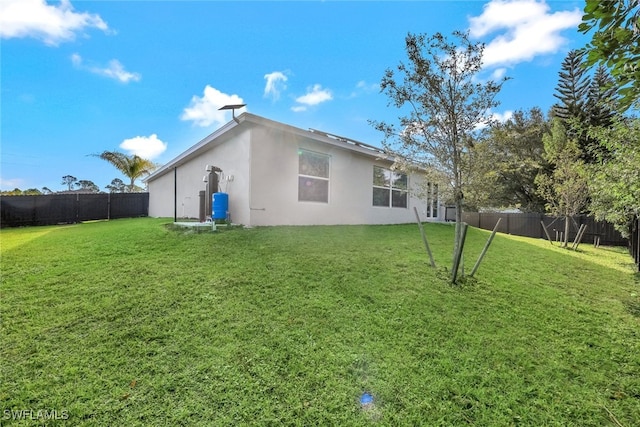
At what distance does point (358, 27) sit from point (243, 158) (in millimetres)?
4569

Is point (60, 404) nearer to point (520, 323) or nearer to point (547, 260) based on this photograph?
point (520, 323)

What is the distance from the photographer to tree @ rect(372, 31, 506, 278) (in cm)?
457

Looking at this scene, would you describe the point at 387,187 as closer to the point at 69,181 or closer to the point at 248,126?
the point at 248,126

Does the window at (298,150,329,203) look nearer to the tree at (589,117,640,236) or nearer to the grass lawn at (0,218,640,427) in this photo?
the grass lawn at (0,218,640,427)

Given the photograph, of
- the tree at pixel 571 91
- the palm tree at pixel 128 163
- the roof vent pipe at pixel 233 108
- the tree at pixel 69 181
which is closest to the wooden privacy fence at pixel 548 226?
the tree at pixel 571 91

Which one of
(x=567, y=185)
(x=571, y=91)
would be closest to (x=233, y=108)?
(x=567, y=185)

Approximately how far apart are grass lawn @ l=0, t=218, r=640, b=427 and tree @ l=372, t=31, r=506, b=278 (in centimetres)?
169

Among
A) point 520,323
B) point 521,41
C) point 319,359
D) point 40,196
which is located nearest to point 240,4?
point 521,41

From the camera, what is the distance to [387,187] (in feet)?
39.2

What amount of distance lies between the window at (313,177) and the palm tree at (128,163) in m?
16.5

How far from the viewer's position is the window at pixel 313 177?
8.84 m

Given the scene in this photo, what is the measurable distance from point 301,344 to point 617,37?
Answer: 330 centimetres

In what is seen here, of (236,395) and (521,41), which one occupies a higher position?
(521,41)

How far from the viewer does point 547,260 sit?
7.14 metres
